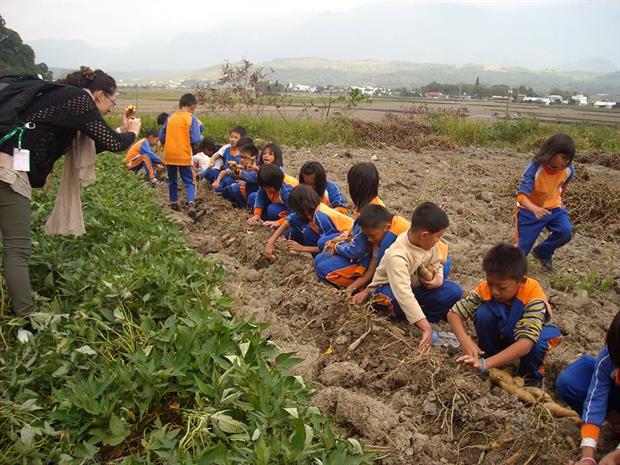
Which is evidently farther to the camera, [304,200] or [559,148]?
[304,200]

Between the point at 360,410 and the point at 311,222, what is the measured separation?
96.9 inches

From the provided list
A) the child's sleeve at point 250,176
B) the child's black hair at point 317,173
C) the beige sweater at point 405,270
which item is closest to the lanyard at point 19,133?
the beige sweater at point 405,270

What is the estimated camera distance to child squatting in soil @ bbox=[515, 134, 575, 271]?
455cm

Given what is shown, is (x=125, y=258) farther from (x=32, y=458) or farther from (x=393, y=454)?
(x=393, y=454)

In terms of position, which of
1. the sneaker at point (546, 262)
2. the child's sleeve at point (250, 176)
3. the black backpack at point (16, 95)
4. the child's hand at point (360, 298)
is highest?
the black backpack at point (16, 95)

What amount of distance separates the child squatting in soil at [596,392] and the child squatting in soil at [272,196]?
3259mm

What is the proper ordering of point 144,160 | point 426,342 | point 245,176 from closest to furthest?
1. point 426,342
2. point 245,176
3. point 144,160

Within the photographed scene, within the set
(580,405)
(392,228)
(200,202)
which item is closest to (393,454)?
(580,405)

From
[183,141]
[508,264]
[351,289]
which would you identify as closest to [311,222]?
[351,289]

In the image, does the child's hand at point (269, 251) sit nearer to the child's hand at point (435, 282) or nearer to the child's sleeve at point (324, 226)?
the child's sleeve at point (324, 226)

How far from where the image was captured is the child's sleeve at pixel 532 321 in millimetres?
2814

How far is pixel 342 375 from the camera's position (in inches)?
110

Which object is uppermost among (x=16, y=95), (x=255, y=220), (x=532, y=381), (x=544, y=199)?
(x=16, y=95)

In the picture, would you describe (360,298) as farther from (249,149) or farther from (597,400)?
(249,149)
